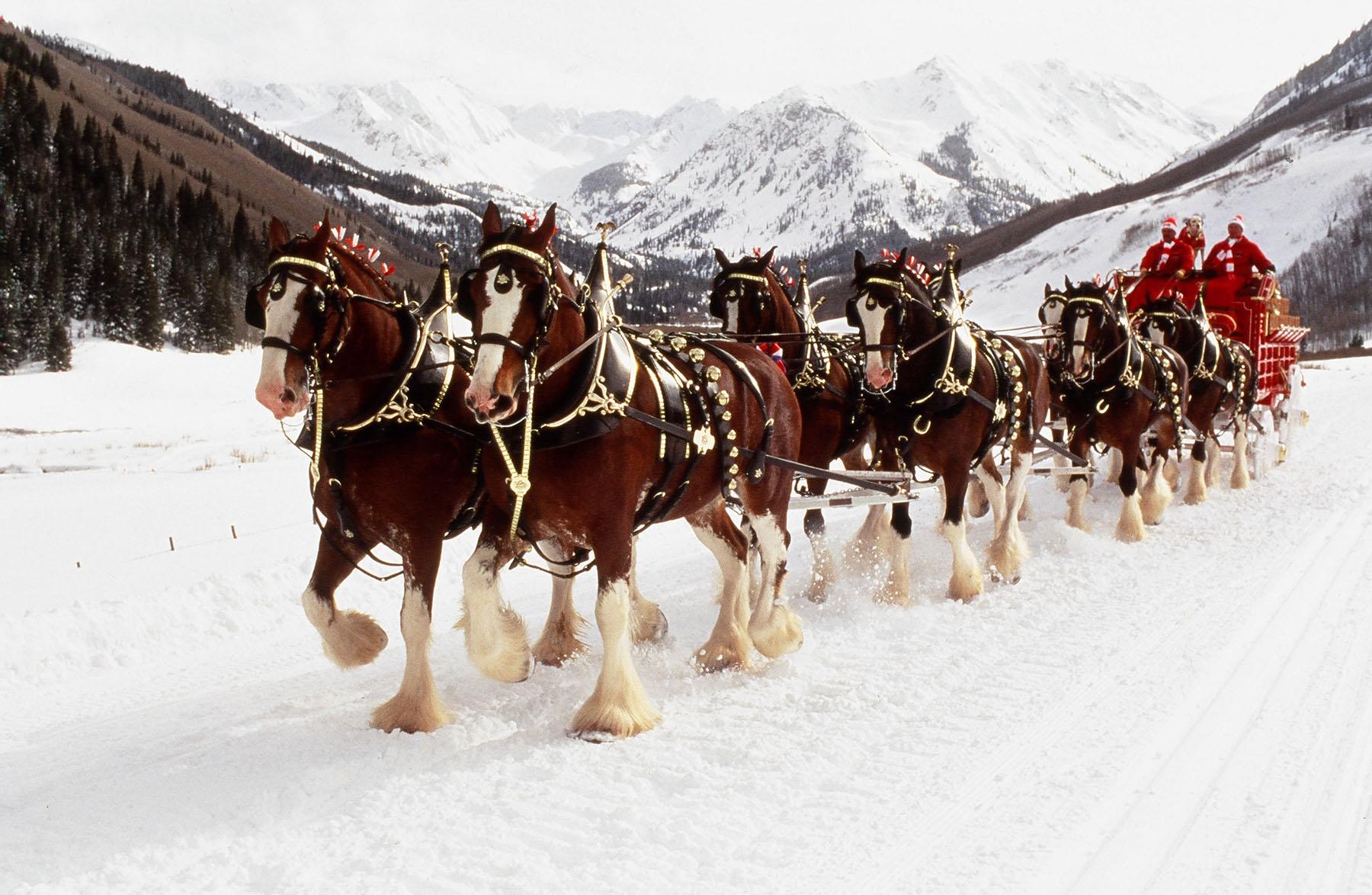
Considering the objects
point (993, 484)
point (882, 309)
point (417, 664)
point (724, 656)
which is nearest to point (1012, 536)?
point (993, 484)

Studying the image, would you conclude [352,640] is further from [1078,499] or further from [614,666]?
[1078,499]

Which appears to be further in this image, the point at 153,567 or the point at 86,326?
the point at 86,326

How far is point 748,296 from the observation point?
6.99 m

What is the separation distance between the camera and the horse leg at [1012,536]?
305 inches

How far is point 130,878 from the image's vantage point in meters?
3.43

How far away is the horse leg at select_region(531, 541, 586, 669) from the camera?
5867mm

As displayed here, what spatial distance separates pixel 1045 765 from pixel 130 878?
3.70 meters

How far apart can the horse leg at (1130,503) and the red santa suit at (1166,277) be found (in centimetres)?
347

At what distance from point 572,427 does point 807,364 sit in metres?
3.09

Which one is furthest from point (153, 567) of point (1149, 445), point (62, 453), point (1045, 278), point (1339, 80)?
point (1339, 80)

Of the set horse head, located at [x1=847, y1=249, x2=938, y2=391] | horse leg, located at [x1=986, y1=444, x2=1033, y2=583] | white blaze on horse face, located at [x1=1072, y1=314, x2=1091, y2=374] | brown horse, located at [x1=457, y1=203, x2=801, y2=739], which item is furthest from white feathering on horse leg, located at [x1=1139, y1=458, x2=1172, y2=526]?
brown horse, located at [x1=457, y1=203, x2=801, y2=739]

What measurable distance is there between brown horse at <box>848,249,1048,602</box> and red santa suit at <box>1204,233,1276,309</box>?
7.35 m

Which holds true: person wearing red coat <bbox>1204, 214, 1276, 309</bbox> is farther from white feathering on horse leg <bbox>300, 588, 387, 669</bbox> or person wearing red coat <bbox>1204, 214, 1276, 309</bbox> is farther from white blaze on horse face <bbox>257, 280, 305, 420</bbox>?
white blaze on horse face <bbox>257, 280, 305, 420</bbox>

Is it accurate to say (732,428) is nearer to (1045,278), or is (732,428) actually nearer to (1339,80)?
(1045,278)
